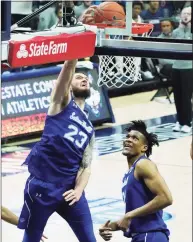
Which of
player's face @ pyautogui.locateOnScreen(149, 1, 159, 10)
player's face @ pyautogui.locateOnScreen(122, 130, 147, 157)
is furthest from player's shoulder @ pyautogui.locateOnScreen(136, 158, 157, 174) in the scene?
player's face @ pyautogui.locateOnScreen(149, 1, 159, 10)

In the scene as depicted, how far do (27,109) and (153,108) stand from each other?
11.2 ft

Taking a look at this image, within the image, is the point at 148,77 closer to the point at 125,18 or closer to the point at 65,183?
the point at 125,18

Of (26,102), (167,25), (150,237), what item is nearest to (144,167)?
(150,237)

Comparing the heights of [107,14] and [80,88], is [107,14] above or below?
above

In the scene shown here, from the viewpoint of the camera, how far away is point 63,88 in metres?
7.23

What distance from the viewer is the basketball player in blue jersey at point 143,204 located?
6527 millimetres

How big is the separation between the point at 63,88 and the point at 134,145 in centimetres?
76

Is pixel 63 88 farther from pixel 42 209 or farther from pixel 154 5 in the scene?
pixel 154 5

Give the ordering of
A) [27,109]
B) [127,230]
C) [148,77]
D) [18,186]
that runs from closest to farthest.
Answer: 1. [127,230]
2. [18,186]
3. [27,109]
4. [148,77]

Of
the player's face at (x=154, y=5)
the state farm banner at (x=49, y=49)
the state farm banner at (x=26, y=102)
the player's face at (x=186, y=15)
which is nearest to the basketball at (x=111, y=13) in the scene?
the state farm banner at (x=49, y=49)

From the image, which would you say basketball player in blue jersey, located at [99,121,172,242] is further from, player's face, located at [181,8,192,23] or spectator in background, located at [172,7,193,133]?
player's face, located at [181,8,192,23]

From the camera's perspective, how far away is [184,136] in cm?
1473

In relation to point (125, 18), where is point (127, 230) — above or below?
below

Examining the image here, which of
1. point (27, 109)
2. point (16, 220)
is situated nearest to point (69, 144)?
point (16, 220)
